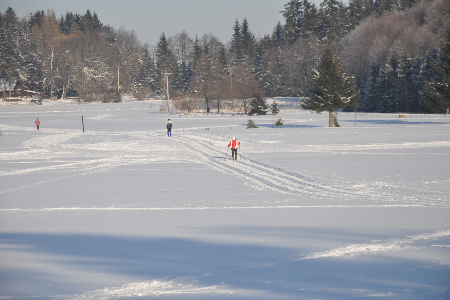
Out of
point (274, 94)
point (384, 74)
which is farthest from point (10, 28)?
point (384, 74)

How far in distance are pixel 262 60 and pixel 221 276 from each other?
87.4 meters

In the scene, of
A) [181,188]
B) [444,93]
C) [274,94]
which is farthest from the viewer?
[274,94]

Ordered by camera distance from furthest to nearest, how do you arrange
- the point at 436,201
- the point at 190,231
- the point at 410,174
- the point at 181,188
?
the point at 410,174 → the point at 181,188 → the point at 436,201 → the point at 190,231

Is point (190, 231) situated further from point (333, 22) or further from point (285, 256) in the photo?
point (333, 22)

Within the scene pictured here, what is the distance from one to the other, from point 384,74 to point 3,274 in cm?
6302

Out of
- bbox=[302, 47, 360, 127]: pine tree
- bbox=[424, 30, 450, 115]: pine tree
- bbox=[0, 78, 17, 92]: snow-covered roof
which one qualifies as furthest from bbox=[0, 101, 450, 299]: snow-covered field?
bbox=[0, 78, 17, 92]: snow-covered roof

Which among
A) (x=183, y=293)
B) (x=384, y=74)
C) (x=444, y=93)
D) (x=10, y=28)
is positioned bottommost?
(x=183, y=293)

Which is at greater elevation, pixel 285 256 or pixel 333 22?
pixel 333 22

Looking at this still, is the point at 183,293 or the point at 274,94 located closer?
the point at 183,293

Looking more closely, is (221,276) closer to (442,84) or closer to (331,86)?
(331,86)

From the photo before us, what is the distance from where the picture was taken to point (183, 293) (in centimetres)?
577

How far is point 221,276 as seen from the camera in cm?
635

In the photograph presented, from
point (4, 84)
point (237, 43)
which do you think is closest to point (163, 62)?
point (237, 43)

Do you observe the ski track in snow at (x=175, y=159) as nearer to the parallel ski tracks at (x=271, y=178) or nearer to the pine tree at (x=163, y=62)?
the parallel ski tracks at (x=271, y=178)
